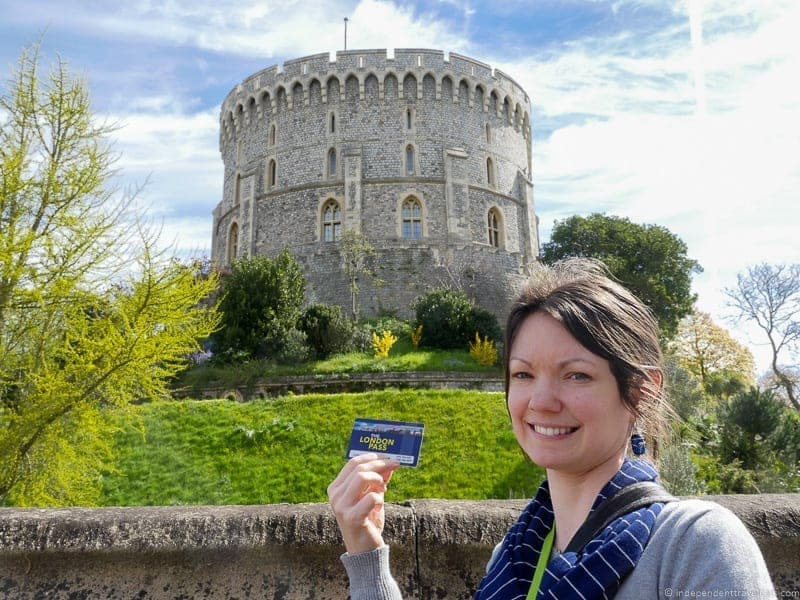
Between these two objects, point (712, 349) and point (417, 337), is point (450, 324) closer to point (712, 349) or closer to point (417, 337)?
point (417, 337)

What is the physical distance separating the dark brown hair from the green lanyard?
390 millimetres

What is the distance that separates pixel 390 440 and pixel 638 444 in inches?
28.0

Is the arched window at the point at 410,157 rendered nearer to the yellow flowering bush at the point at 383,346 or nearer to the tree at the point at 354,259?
the tree at the point at 354,259

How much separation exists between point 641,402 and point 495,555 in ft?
2.01

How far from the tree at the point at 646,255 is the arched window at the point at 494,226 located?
4.08 meters

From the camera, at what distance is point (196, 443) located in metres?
12.2

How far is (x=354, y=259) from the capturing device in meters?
29.0

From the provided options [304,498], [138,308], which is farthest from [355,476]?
[304,498]

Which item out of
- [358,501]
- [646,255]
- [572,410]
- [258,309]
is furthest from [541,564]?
[646,255]

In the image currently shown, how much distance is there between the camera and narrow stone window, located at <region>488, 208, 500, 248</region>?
3484 cm

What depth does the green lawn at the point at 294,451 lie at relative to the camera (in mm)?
10281

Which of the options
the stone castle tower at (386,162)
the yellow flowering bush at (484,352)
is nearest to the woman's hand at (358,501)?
the yellow flowering bush at (484,352)

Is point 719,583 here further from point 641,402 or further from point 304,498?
point 304,498

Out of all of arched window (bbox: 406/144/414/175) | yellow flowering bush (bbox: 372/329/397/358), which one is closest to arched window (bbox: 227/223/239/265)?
arched window (bbox: 406/144/414/175)
